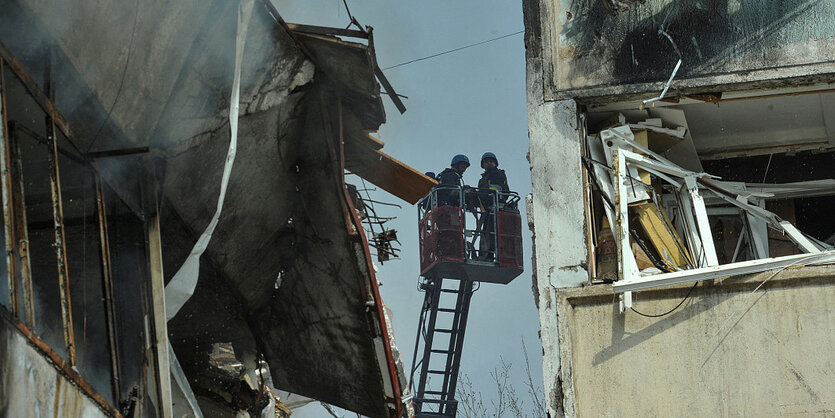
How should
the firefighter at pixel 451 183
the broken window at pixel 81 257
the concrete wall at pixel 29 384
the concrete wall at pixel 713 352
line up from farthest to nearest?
the firefighter at pixel 451 183, the concrete wall at pixel 713 352, the broken window at pixel 81 257, the concrete wall at pixel 29 384

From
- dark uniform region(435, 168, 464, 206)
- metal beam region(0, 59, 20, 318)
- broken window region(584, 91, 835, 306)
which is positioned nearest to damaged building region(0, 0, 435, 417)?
metal beam region(0, 59, 20, 318)

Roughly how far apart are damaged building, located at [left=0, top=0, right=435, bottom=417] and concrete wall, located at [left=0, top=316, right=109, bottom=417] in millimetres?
16

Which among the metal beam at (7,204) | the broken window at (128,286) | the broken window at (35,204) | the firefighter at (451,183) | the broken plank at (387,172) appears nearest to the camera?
the metal beam at (7,204)

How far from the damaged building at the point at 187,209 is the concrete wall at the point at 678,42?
5.62ft

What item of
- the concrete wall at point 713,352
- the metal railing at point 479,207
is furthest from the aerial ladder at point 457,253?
the concrete wall at point 713,352

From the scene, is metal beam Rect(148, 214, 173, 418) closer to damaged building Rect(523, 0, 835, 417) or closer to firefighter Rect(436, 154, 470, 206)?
damaged building Rect(523, 0, 835, 417)

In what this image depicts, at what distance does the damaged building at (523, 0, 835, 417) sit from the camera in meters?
8.59

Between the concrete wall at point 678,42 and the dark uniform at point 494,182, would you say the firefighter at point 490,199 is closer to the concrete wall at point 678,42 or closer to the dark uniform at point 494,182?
the dark uniform at point 494,182

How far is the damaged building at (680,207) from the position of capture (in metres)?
8.59

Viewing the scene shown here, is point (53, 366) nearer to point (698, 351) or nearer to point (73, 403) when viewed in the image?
point (73, 403)

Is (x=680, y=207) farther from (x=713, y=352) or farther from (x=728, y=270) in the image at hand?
(x=713, y=352)

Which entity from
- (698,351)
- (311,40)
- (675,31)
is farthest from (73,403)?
(675,31)

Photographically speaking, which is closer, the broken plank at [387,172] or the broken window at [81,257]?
the broken window at [81,257]

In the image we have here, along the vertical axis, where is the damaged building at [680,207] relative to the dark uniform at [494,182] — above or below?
below
